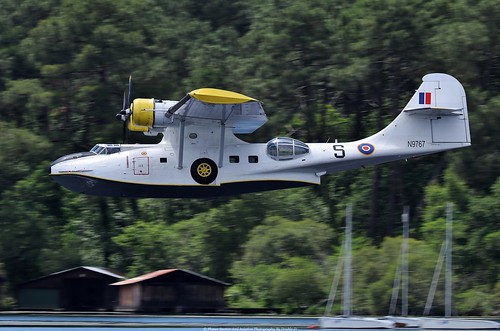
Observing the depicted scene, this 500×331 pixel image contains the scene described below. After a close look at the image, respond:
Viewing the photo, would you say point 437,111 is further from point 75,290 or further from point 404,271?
point 75,290

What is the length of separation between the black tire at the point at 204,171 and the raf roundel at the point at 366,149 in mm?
3427

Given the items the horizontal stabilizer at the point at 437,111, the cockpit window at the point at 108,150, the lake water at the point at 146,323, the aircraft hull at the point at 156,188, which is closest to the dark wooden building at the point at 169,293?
the lake water at the point at 146,323

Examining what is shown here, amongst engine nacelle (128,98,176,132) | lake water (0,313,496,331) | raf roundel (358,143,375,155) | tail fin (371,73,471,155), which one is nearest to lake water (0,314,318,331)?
lake water (0,313,496,331)

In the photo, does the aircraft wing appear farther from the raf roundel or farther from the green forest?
the green forest

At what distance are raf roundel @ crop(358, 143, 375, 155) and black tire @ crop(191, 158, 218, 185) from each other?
11.2ft

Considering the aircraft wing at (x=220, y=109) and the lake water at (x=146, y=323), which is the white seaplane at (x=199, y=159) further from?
the lake water at (x=146, y=323)

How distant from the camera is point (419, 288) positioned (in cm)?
3139

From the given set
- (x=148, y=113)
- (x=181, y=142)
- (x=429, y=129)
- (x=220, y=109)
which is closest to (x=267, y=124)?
(x=429, y=129)

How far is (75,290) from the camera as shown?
32969 millimetres

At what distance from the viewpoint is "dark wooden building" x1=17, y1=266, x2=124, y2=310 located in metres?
32.7

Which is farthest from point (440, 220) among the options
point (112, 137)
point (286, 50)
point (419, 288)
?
point (112, 137)

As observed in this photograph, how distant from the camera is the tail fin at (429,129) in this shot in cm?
2703

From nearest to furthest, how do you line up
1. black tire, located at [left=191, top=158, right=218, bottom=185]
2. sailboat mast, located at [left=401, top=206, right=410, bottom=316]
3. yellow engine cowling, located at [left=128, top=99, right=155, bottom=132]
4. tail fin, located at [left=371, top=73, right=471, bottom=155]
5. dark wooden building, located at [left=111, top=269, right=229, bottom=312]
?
yellow engine cowling, located at [left=128, top=99, right=155, bottom=132] < black tire, located at [left=191, top=158, right=218, bottom=185] < tail fin, located at [left=371, top=73, right=471, bottom=155] < sailboat mast, located at [left=401, top=206, right=410, bottom=316] < dark wooden building, located at [left=111, top=269, right=229, bottom=312]

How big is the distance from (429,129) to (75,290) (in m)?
11.8
